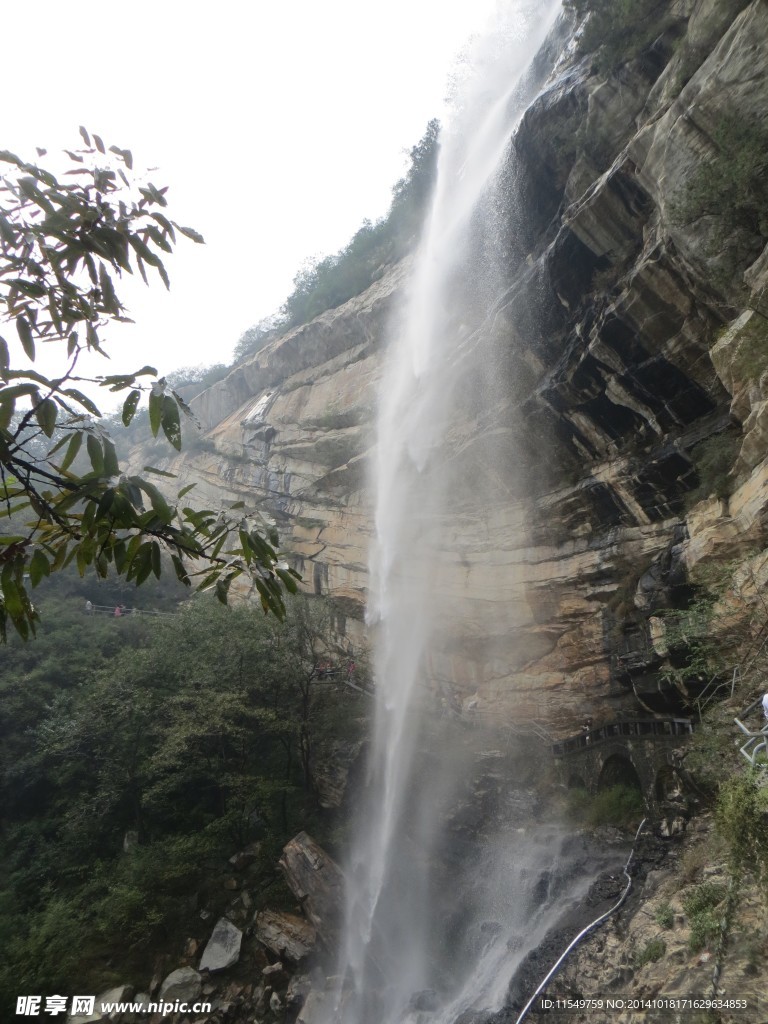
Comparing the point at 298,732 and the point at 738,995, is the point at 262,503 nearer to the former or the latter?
the point at 298,732

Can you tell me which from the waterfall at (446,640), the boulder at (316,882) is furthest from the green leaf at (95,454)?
the boulder at (316,882)

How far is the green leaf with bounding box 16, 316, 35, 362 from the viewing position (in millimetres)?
1841

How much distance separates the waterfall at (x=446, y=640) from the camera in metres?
9.40

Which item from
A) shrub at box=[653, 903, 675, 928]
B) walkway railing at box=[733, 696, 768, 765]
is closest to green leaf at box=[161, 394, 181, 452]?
walkway railing at box=[733, 696, 768, 765]

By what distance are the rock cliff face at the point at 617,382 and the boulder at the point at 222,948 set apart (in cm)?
757

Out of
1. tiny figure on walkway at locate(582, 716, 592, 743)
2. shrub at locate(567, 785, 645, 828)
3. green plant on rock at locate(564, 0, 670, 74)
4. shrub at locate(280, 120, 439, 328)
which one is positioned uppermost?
shrub at locate(280, 120, 439, 328)

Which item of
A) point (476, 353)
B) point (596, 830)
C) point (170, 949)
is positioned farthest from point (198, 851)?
point (476, 353)

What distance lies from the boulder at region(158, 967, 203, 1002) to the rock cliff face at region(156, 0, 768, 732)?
27.7ft

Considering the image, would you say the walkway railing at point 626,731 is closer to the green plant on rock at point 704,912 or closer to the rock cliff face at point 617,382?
the rock cliff face at point 617,382

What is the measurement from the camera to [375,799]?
1344 cm

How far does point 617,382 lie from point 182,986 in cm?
1299

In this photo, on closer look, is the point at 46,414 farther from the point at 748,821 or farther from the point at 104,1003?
the point at 104,1003

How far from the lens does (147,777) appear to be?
12016 mm

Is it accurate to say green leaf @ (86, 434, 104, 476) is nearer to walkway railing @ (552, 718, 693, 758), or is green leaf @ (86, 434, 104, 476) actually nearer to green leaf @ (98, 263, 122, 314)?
green leaf @ (98, 263, 122, 314)
